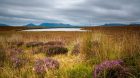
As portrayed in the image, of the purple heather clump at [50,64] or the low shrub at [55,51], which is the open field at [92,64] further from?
the low shrub at [55,51]

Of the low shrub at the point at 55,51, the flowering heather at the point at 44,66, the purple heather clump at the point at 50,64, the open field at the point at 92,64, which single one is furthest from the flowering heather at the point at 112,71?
the low shrub at the point at 55,51

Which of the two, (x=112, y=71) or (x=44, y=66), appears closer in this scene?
(x=112, y=71)

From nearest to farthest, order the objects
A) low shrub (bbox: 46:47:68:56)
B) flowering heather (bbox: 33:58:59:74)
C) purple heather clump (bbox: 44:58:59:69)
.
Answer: flowering heather (bbox: 33:58:59:74) < purple heather clump (bbox: 44:58:59:69) < low shrub (bbox: 46:47:68:56)

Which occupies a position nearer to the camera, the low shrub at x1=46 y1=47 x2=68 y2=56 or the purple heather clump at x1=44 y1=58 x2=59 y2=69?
the purple heather clump at x1=44 y1=58 x2=59 y2=69

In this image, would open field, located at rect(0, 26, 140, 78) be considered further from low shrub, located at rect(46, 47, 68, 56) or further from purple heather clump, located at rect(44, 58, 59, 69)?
low shrub, located at rect(46, 47, 68, 56)

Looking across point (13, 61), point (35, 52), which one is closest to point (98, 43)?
point (13, 61)

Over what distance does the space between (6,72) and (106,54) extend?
8.51ft

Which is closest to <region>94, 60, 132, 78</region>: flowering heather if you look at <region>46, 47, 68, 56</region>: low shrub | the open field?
the open field

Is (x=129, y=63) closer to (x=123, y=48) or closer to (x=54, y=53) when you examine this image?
(x=123, y=48)

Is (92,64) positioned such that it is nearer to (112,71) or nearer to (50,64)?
(50,64)

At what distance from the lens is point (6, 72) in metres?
4.12

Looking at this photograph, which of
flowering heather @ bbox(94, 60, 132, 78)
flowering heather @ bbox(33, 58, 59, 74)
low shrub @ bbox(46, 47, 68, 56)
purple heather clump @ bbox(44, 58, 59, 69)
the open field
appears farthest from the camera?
low shrub @ bbox(46, 47, 68, 56)

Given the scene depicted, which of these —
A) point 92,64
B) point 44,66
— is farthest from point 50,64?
point 92,64

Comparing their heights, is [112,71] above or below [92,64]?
above
